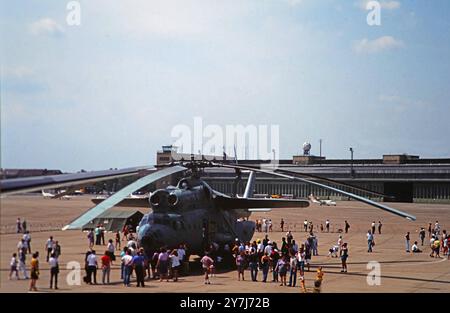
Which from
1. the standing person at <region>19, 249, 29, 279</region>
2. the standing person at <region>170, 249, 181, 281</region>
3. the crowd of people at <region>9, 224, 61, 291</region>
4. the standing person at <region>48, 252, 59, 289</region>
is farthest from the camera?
the standing person at <region>170, 249, 181, 281</region>

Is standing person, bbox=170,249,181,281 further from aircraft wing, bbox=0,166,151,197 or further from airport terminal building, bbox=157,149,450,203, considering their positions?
airport terminal building, bbox=157,149,450,203

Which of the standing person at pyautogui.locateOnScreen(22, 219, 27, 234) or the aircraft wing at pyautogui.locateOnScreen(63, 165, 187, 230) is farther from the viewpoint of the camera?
the standing person at pyautogui.locateOnScreen(22, 219, 27, 234)

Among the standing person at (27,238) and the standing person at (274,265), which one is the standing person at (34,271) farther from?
the standing person at (274,265)

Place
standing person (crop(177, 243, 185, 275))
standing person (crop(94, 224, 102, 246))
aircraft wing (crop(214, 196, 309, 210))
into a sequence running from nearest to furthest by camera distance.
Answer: standing person (crop(177, 243, 185, 275)) → standing person (crop(94, 224, 102, 246)) → aircraft wing (crop(214, 196, 309, 210))

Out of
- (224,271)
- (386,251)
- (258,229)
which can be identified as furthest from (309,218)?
(224,271)

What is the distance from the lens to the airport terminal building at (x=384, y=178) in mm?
55363

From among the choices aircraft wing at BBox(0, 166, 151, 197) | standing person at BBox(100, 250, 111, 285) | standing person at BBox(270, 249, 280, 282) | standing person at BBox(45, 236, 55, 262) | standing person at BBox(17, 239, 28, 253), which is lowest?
standing person at BBox(270, 249, 280, 282)

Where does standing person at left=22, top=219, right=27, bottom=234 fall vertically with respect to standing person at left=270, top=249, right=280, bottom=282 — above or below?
above

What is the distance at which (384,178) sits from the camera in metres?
62.9

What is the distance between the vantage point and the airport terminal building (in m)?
55.4

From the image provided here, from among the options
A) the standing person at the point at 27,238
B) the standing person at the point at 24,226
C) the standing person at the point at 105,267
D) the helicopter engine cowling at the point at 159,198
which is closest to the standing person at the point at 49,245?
the standing person at the point at 27,238

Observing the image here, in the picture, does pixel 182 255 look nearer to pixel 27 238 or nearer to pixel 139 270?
pixel 139 270

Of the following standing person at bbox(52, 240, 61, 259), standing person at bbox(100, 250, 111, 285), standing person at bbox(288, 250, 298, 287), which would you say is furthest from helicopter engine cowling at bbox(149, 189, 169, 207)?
standing person at bbox(52, 240, 61, 259)
